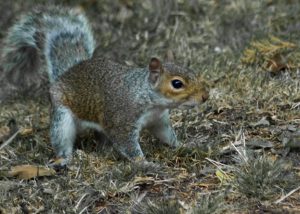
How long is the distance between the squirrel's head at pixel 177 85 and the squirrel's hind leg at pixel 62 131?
694 millimetres

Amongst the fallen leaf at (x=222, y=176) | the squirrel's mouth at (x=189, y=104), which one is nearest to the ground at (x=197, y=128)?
the fallen leaf at (x=222, y=176)

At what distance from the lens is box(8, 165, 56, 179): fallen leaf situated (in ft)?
13.5

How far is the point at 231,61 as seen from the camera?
5.84m

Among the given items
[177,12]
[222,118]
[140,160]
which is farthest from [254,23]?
[140,160]

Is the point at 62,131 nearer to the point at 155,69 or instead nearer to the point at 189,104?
the point at 155,69

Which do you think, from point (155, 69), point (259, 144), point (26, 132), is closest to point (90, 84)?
point (155, 69)

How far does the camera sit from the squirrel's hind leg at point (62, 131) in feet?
15.0

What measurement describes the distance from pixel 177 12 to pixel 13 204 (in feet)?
10.9

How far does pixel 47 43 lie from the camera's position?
5180 mm

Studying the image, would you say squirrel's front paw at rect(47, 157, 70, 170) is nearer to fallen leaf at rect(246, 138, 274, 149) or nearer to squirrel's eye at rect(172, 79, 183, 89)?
squirrel's eye at rect(172, 79, 183, 89)

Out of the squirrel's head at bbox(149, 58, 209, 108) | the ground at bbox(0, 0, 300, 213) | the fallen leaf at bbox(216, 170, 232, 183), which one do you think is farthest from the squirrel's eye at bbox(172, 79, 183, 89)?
the fallen leaf at bbox(216, 170, 232, 183)

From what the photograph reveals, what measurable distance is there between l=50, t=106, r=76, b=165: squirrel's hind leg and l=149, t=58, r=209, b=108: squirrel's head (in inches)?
27.3

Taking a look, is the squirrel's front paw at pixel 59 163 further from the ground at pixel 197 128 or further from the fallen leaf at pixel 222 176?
the fallen leaf at pixel 222 176

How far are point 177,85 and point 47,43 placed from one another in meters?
1.42
